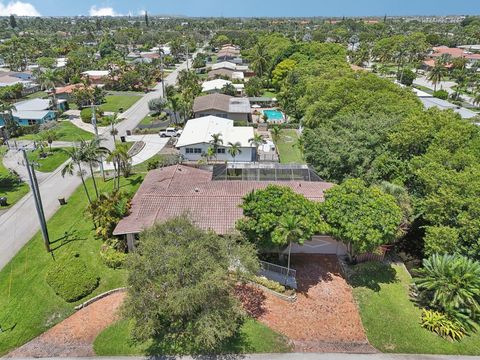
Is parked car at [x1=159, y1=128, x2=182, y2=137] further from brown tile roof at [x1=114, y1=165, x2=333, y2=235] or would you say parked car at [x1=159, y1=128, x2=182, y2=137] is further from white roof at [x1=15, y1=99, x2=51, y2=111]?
white roof at [x1=15, y1=99, x2=51, y2=111]

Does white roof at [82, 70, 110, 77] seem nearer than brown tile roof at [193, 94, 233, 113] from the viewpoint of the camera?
No

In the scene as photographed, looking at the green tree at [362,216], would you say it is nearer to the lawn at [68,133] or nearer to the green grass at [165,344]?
the green grass at [165,344]

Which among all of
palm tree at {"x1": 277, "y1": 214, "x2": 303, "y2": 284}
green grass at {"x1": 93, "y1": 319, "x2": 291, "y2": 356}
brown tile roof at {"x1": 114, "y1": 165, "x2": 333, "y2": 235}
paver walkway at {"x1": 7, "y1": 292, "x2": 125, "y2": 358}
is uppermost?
palm tree at {"x1": 277, "y1": 214, "x2": 303, "y2": 284}

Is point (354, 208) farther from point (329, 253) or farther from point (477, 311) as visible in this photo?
point (477, 311)

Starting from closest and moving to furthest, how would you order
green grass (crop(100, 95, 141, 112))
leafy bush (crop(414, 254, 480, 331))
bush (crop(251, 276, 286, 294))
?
leafy bush (crop(414, 254, 480, 331))
bush (crop(251, 276, 286, 294))
green grass (crop(100, 95, 141, 112))

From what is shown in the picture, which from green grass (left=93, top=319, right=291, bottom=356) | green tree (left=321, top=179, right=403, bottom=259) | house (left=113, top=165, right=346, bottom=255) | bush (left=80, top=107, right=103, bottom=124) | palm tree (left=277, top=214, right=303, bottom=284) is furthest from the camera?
bush (left=80, top=107, right=103, bottom=124)

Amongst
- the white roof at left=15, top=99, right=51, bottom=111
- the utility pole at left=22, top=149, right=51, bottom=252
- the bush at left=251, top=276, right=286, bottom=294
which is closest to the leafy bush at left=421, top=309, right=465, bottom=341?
the bush at left=251, top=276, right=286, bottom=294

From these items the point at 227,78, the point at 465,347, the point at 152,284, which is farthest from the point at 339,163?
the point at 227,78
